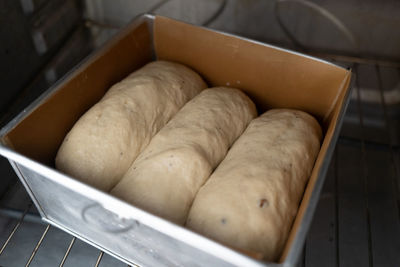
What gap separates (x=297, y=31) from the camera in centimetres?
135

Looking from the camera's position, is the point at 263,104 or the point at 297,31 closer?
the point at 263,104

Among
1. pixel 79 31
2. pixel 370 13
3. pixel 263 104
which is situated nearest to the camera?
pixel 263 104

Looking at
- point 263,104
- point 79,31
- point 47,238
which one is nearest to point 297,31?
point 263,104

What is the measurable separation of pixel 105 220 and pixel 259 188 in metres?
0.31

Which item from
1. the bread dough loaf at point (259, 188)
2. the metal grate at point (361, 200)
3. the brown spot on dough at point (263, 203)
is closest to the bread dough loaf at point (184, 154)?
the bread dough loaf at point (259, 188)

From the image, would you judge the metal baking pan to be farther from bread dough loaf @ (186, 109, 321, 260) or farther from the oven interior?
the oven interior

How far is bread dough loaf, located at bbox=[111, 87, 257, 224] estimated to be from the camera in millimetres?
778

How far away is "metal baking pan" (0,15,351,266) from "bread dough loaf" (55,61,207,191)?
7 cm

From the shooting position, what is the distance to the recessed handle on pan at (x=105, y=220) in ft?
2.24

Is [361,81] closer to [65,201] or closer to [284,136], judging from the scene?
[284,136]

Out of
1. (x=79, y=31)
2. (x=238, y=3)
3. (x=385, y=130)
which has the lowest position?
(x=385, y=130)

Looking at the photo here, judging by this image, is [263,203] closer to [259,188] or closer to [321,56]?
[259,188]

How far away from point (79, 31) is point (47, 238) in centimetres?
85

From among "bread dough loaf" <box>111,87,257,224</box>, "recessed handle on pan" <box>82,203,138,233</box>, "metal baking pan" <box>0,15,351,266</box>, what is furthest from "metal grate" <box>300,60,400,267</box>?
"recessed handle on pan" <box>82,203,138,233</box>
